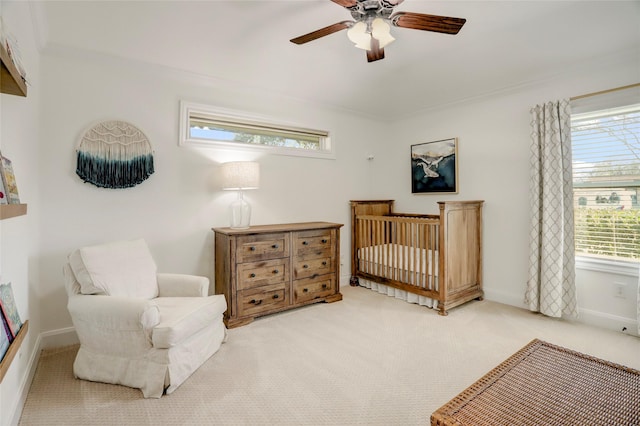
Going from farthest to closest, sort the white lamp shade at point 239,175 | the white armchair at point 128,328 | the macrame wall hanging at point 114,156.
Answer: the white lamp shade at point 239,175, the macrame wall hanging at point 114,156, the white armchair at point 128,328

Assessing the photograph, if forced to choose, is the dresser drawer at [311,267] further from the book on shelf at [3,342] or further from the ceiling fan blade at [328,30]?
the book on shelf at [3,342]

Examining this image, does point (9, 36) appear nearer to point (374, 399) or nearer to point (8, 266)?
point (8, 266)

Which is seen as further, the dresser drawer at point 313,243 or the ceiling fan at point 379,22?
the dresser drawer at point 313,243

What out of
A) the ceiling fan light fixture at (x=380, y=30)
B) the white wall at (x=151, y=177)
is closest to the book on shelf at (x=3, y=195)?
the white wall at (x=151, y=177)

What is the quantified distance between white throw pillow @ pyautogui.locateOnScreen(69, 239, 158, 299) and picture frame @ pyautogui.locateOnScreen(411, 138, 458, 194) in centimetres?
340

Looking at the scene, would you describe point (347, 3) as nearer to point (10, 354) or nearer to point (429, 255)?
point (10, 354)

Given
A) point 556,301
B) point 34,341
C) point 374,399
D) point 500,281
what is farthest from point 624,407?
point 34,341

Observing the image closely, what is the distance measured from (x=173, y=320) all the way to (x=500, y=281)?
341 cm

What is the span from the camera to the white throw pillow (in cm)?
206

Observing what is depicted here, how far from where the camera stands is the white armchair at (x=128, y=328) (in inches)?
73.7

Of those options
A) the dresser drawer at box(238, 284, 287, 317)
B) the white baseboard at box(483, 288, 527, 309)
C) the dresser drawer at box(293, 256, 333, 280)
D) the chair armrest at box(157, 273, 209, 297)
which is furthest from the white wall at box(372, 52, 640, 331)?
the chair armrest at box(157, 273, 209, 297)

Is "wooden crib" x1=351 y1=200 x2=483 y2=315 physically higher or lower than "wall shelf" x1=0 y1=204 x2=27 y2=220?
lower

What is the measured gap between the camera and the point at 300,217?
152 inches

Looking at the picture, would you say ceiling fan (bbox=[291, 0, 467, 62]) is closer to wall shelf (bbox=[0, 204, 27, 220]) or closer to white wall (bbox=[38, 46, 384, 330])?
white wall (bbox=[38, 46, 384, 330])
